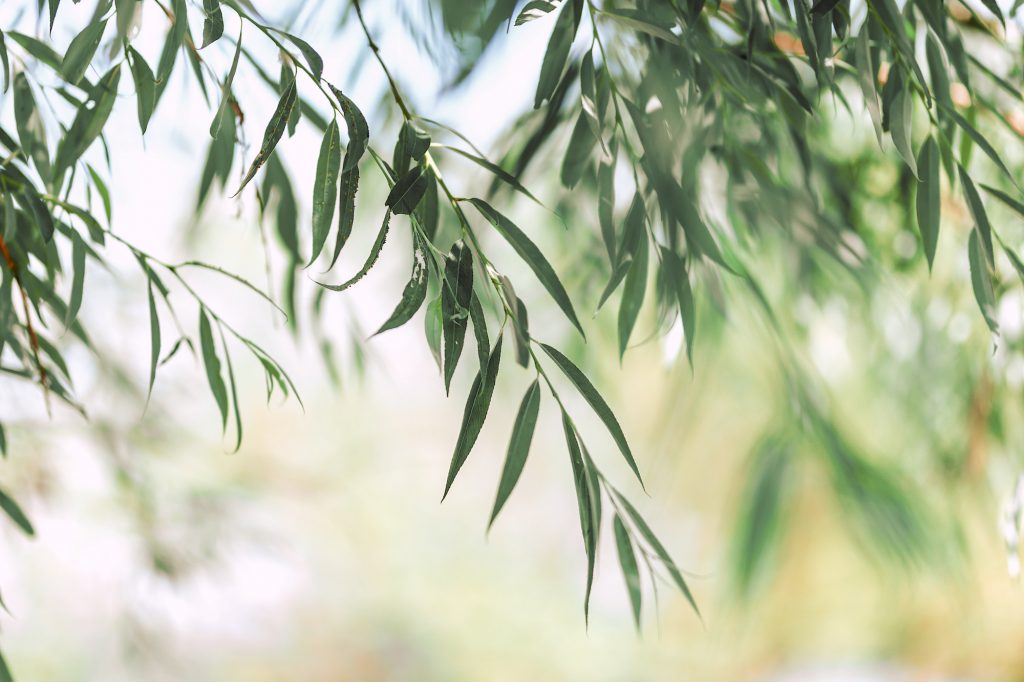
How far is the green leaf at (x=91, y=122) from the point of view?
327mm

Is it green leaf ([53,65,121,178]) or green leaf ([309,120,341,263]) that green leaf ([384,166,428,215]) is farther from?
green leaf ([53,65,121,178])

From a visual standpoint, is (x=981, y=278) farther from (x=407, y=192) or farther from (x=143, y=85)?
(x=143, y=85)

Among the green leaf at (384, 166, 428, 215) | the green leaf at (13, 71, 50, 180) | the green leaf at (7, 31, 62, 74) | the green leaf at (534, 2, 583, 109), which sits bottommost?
the green leaf at (13, 71, 50, 180)

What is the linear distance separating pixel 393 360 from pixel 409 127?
3.09 metres

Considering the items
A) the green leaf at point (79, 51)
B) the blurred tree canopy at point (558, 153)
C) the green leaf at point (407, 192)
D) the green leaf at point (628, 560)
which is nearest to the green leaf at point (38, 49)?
the blurred tree canopy at point (558, 153)

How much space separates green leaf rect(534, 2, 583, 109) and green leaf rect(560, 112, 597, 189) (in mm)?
33

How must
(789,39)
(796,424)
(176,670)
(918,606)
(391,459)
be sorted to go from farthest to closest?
(391,459), (918,606), (176,670), (796,424), (789,39)

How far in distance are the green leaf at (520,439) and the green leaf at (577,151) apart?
0.13m

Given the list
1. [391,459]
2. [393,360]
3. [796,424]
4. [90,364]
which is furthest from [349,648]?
[796,424]

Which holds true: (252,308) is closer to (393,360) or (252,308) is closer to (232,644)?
(393,360)

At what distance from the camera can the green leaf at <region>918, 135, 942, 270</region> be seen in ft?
1.19

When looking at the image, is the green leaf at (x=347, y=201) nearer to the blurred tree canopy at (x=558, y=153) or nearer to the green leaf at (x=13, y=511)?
the blurred tree canopy at (x=558, y=153)

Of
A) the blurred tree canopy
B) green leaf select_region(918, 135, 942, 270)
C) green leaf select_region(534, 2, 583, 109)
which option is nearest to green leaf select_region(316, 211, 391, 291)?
the blurred tree canopy

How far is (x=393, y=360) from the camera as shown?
3.37m
